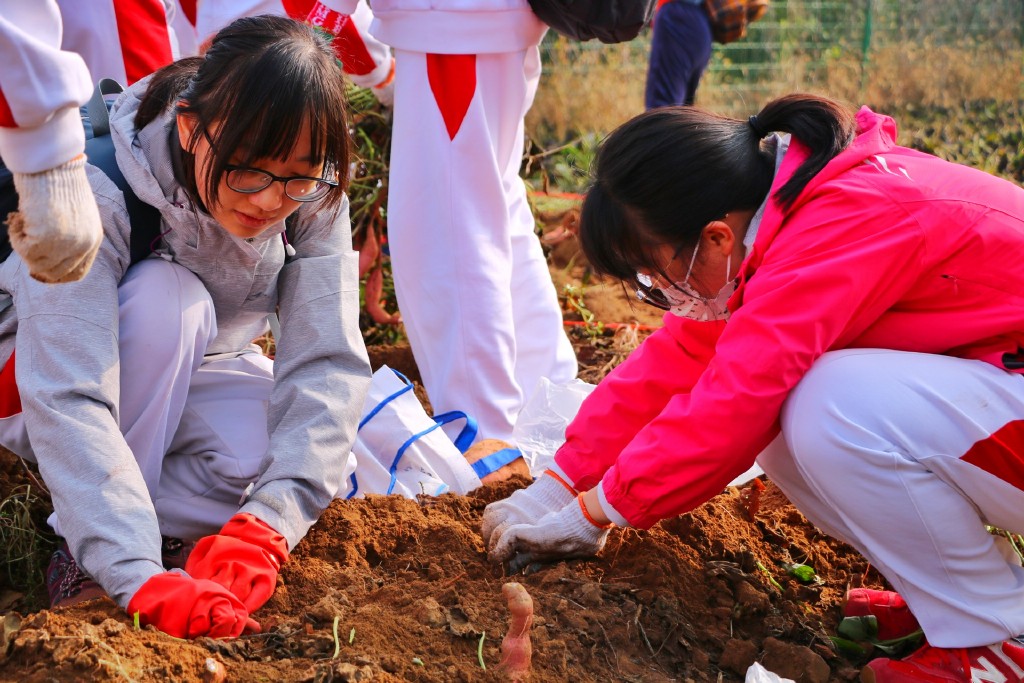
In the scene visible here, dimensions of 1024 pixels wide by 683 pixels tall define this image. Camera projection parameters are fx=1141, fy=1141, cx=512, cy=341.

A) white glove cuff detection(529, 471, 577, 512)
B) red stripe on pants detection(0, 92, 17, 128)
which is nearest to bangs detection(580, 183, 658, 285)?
white glove cuff detection(529, 471, 577, 512)

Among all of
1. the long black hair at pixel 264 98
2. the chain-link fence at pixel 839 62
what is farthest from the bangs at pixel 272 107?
the chain-link fence at pixel 839 62

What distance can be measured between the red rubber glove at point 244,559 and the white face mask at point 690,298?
2.85 ft

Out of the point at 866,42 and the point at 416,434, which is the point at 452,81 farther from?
the point at 866,42

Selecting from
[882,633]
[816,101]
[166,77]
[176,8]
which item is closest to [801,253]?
[816,101]

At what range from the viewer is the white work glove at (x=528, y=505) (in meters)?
2.38

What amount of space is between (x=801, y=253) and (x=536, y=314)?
1407 mm

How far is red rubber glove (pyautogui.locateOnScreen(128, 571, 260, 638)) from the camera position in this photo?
1.91 m

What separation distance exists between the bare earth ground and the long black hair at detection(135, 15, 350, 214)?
78cm

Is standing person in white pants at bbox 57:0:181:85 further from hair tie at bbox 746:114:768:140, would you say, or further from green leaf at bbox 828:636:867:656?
green leaf at bbox 828:636:867:656

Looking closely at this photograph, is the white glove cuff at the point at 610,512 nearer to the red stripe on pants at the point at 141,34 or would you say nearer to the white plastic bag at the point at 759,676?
the white plastic bag at the point at 759,676

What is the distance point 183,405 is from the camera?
245 cm

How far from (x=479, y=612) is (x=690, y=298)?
0.74m

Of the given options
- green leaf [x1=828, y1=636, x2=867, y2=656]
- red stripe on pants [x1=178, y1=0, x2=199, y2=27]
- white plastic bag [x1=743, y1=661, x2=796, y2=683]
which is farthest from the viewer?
red stripe on pants [x1=178, y1=0, x2=199, y2=27]

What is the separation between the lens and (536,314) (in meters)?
3.34
